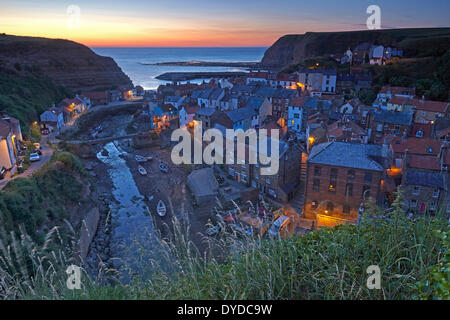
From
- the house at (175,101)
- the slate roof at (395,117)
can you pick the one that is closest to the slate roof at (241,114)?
the slate roof at (395,117)

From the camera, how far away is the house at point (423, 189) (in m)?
15.7

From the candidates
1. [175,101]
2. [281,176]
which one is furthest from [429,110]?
[175,101]

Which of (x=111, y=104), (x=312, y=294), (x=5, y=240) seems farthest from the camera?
(x=111, y=104)

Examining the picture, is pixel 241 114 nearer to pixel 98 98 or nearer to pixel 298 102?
pixel 298 102

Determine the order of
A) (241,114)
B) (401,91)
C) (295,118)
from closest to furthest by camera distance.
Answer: (241,114) < (295,118) < (401,91)

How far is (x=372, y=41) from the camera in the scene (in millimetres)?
80688

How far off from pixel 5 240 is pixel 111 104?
164 feet

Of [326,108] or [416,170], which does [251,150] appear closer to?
[416,170]

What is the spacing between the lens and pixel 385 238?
14.9ft

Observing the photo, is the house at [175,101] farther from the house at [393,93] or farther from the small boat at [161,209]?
the house at [393,93]

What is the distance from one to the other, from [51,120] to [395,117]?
1604 inches

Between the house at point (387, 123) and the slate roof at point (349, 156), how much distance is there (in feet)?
34.5

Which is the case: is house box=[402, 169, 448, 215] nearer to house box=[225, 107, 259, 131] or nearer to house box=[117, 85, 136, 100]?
house box=[225, 107, 259, 131]
